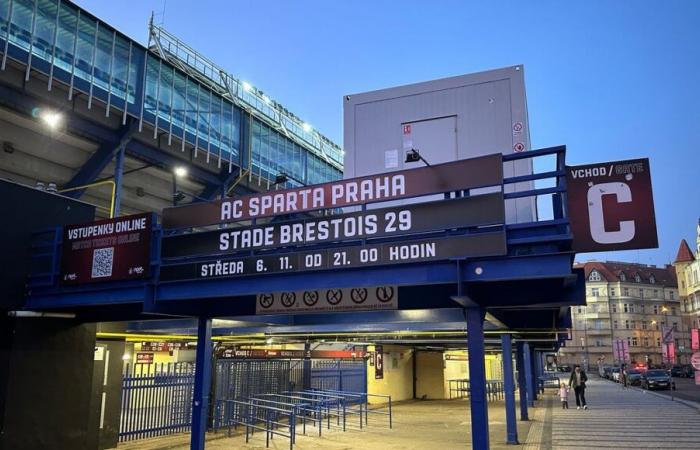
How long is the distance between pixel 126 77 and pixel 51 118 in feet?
12.8

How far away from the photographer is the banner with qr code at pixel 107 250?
9.86 meters

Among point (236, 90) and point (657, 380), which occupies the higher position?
point (236, 90)

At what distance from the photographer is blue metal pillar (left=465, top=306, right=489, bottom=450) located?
7547 millimetres

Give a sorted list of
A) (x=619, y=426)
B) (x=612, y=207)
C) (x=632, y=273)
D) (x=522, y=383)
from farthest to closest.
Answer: (x=632, y=273) < (x=522, y=383) < (x=619, y=426) < (x=612, y=207)

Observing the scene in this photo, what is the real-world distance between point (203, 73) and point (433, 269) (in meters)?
29.5

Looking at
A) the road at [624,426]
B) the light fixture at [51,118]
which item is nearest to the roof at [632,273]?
the road at [624,426]

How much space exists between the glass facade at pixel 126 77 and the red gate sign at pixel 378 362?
42.3ft

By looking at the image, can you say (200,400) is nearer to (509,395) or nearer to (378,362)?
(509,395)

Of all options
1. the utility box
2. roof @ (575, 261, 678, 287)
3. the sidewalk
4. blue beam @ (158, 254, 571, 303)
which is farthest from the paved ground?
roof @ (575, 261, 678, 287)

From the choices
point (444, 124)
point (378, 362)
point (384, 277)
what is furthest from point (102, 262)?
point (378, 362)

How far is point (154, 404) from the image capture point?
1642cm

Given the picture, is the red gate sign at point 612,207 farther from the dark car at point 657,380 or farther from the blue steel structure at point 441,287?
the dark car at point 657,380

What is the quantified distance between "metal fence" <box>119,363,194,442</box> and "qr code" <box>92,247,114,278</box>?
6017 millimetres

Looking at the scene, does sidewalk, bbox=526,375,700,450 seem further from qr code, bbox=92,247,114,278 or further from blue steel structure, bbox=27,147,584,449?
qr code, bbox=92,247,114,278
